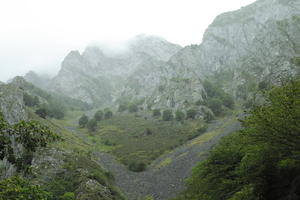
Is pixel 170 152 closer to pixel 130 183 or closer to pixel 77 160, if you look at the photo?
pixel 130 183

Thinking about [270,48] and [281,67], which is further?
[270,48]

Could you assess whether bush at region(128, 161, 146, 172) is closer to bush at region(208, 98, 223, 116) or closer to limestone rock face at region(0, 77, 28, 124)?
limestone rock face at region(0, 77, 28, 124)

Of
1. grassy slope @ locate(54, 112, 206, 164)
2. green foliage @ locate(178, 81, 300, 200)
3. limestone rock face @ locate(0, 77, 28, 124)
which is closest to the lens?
green foliage @ locate(178, 81, 300, 200)

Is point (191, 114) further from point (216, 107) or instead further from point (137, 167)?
point (137, 167)

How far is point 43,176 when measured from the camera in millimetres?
30109

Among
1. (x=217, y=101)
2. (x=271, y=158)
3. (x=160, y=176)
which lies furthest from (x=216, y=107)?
(x=271, y=158)

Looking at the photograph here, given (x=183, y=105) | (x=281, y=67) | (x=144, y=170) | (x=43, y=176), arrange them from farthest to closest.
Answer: (x=183, y=105), (x=281, y=67), (x=144, y=170), (x=43, y=176)

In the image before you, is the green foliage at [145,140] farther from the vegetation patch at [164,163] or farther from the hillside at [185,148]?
the vegetation patch at [164,163]

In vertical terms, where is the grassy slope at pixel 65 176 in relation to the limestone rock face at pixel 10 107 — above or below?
below

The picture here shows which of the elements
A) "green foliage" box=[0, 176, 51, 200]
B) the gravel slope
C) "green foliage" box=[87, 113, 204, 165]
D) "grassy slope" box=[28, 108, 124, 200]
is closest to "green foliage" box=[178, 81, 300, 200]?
"green foliage" box=[0, 176, 51, 200]

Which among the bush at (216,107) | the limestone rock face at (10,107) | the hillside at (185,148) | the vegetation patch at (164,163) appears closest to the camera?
the hillside at (185,148)

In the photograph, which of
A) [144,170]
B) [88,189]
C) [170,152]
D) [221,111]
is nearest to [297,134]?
[88,189]

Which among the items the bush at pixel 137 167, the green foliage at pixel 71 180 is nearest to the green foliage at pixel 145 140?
the bush at pixel 137 167

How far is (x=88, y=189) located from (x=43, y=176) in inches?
295
